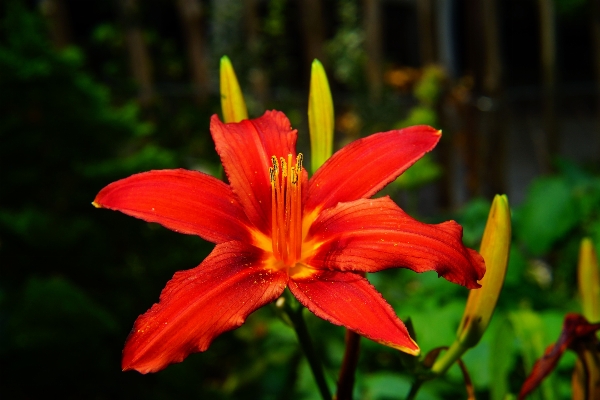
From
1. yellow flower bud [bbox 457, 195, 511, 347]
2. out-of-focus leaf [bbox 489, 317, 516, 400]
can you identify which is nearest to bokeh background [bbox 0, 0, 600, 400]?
out-of-focus leaf [bbox 489, 317, 516, 400]

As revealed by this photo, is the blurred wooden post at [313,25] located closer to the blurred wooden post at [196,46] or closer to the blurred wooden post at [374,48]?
the blurred wooden post at [374,48]

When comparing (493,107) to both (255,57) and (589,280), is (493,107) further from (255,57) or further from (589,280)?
(589,280)

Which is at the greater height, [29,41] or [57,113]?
[29,41]

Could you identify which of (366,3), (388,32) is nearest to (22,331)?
(366,3)

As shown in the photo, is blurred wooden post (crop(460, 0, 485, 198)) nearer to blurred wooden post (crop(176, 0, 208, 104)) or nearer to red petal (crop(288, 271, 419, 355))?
blurred wooden post (crop(176, 0, 208, 104))

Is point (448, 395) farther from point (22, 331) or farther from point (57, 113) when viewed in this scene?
point (57, 113)

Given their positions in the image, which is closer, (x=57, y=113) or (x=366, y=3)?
(x=57, y=113)
